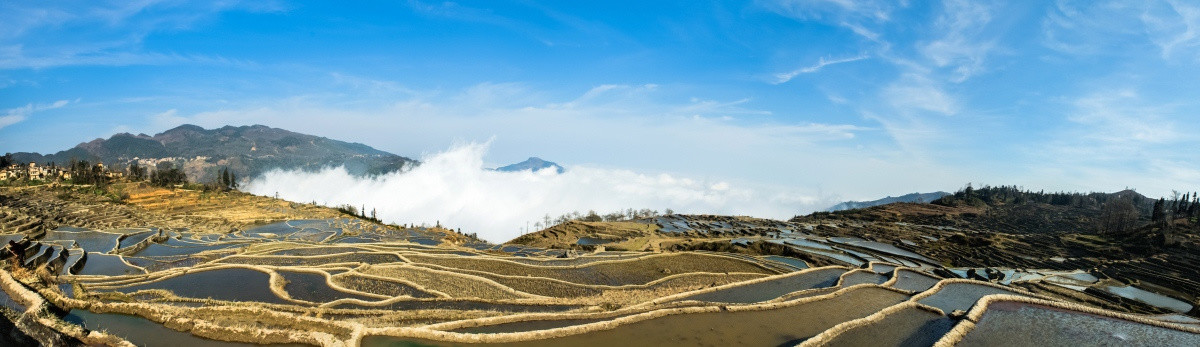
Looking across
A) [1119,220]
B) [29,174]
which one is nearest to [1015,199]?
[1119,220]

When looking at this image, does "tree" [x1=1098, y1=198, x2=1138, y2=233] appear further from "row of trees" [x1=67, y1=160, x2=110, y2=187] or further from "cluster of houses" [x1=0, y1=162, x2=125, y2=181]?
"cluster of houses" [x1=0, y1=162, x2=125, y2=181]

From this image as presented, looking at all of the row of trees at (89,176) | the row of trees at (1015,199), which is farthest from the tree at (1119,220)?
the row of trees at (89,176)

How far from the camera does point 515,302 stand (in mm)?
24484

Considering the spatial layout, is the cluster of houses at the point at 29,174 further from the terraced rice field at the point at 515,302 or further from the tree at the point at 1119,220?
the tree at the point at 1119,220

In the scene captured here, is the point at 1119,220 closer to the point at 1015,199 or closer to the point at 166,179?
the point at 1015,199

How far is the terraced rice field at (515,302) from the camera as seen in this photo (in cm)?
1816

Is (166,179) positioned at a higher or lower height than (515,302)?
higher

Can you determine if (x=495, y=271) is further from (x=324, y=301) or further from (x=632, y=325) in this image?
(x=632, y=325)

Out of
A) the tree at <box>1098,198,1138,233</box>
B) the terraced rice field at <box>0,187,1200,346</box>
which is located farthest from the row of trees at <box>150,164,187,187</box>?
the tree at <box>1098,198,1138,233</box>

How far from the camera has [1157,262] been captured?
49344mm

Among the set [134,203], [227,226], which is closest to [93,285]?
[227,226]

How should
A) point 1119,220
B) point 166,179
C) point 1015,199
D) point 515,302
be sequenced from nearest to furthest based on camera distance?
point 515,302, point 1119,220, point 166,179, point 1015,199

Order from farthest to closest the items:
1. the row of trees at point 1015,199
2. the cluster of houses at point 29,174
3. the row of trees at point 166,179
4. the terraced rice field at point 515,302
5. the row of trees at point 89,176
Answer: the row of trees at point 1015,199
the row of trees at point 166,179
the cluster of houses at point 29,174
the row of trees at point 89,176
the terraced rice field at point 515,302

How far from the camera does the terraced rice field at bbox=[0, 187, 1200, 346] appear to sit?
59.6ft
